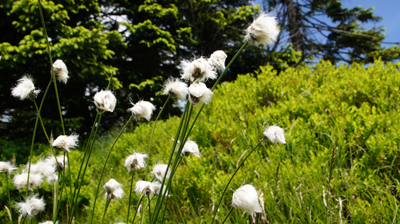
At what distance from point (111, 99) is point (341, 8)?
1653 centimetres

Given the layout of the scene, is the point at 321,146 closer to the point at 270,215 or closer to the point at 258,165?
the point at 258,165

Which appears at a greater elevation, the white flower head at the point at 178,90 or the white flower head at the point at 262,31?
the white flower head at the point at 262,31

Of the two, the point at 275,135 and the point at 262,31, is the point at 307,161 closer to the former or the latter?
the point at 275,135

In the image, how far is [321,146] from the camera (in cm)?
209

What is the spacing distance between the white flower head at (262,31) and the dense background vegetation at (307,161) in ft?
1.82

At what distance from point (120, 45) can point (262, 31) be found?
23.6 feet

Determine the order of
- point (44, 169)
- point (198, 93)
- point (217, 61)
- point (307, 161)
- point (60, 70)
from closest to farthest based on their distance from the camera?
point (198, 93) < point (217, 61) < point (60, 70) < point (44, 169) < point (307, 161)

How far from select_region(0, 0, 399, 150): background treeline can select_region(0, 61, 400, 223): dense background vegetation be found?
1.72 m

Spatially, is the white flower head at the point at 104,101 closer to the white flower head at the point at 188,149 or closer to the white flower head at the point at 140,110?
the white flower head at the point at 140,110

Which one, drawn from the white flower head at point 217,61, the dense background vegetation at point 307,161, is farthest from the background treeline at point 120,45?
the white flower head at point 217,61

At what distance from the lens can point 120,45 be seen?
23.6 feet

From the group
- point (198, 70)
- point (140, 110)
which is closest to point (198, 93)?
point (198, 70)

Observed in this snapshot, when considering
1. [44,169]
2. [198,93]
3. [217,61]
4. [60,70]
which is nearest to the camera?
[198,93]

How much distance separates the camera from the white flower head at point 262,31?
0.77m
